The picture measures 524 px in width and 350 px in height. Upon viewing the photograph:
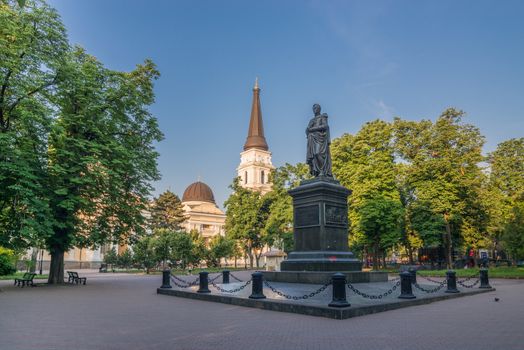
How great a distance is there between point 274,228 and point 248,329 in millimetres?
42074

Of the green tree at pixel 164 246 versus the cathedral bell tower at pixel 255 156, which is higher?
the cathedral bell tower at pixel 255 156

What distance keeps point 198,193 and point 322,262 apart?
94.4m

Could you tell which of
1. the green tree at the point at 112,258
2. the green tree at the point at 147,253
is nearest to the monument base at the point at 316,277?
the green tree at the point at 147,253

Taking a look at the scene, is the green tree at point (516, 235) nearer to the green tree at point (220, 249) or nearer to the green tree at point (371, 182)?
the green tree at point (371, 182)

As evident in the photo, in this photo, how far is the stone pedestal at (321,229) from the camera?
1664 cm

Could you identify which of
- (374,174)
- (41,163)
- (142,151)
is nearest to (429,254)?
(374,174)

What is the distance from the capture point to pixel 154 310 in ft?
42.2

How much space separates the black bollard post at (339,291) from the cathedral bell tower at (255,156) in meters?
81.3

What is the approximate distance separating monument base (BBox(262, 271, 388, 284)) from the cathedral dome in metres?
90.8

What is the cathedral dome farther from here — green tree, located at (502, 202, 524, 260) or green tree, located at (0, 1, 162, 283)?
green tree, located at (502, 202, 524, 260)

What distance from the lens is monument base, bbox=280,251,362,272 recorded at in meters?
16.3

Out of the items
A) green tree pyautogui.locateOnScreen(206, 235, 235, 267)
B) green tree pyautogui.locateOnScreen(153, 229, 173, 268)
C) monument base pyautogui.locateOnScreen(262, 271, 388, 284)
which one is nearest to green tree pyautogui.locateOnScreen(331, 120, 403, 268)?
green tree pyautogui.locateOnScreen(206, 235, 235, 267)

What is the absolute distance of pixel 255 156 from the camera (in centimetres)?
9994

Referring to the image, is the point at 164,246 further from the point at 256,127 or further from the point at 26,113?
the point at 256,127
